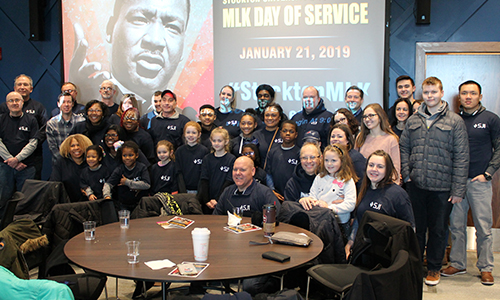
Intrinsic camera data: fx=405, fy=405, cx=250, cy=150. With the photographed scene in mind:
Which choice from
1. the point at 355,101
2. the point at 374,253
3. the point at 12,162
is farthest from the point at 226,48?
the point at 374,253

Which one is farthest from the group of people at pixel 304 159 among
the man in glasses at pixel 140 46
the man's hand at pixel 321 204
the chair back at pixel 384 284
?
the chair back at pixel 384 284

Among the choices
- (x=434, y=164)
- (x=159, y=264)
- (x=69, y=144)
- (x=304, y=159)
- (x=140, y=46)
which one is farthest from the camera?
(x=140, y=46)

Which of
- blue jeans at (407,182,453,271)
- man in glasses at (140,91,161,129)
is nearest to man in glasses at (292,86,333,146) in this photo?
blue jeans at (407,182,453,271)

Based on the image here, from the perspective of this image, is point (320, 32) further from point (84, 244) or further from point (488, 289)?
point (84, 244)

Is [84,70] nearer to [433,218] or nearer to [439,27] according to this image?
[439,27]

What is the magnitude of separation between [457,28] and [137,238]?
467 centimetres

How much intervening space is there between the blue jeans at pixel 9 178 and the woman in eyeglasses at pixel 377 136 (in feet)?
13.3

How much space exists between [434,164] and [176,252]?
253cm

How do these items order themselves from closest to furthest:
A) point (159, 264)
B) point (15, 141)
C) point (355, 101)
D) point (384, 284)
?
point (384, 284)
point (159, 264)
point (355, 101)
point (15, 141)

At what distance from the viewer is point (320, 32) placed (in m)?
5.24

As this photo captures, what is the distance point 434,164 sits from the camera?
367cm

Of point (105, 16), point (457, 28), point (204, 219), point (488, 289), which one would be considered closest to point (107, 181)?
point (204, 219)

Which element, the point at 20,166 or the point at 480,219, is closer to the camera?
the point at 480,219

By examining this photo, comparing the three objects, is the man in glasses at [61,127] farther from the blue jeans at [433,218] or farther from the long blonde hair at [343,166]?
the blue jeans at [433,218]
